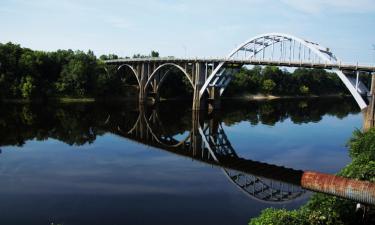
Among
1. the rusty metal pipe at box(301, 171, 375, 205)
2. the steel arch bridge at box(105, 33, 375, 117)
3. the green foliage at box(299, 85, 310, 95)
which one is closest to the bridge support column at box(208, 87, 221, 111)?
the steel arch bridge at box(105, 33, 375, 117)

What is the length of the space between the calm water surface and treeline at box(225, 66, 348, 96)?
47.5 metres

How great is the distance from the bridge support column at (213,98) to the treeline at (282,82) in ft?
94.8

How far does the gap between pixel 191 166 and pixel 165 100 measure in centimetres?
6324

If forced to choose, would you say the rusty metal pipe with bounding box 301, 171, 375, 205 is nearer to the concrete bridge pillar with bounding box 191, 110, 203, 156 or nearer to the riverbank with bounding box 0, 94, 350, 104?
the concrete bridge pillar with bounding box 191, 110, 203, 156

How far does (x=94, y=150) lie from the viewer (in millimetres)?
36844

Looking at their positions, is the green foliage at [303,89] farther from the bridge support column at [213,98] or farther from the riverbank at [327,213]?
the riverbank at [327,213]

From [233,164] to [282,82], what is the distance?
3656 inches

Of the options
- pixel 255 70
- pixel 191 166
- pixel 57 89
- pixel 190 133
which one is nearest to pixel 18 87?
pixel 57 89

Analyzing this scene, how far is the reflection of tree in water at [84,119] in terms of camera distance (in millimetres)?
43469

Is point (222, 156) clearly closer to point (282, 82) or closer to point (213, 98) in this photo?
point (213, 98)

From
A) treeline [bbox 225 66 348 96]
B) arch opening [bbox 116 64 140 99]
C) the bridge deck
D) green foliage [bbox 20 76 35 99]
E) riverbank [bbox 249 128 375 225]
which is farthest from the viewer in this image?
treeline [bbox 225 66 348 96]

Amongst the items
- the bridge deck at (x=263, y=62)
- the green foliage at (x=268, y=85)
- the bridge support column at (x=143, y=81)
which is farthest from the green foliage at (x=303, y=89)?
the bridge deck at (x=263, y=62)

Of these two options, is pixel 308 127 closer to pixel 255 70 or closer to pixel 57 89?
pixel 57 89

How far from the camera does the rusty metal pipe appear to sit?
920 centimetres
